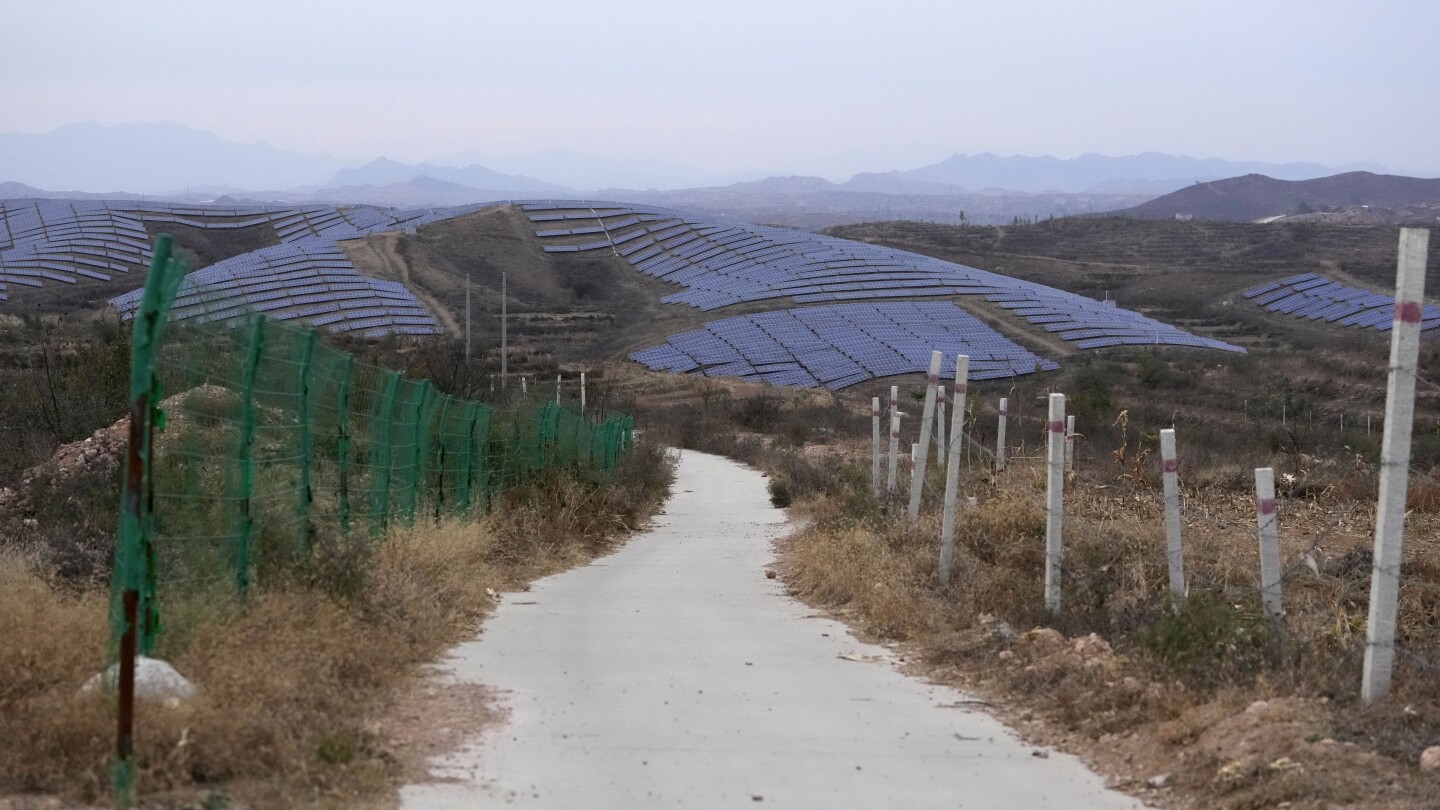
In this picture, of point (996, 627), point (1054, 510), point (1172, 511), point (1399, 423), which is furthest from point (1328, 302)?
point (1399, 423)

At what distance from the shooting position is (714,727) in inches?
271

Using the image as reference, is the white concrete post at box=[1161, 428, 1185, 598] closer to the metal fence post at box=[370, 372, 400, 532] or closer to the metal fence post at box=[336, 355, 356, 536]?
the metal fence post at box=[336, 355, 356, 536]

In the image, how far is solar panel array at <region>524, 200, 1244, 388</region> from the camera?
203ft

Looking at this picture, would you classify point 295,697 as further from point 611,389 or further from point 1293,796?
point 611,389

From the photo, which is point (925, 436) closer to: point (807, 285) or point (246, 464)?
point (246, 464)

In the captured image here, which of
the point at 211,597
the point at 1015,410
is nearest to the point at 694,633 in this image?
the point at 211,597

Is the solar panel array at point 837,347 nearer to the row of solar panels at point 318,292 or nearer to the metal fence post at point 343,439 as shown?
the row of solar panels at point 318,292

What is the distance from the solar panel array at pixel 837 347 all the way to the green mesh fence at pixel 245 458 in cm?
4608

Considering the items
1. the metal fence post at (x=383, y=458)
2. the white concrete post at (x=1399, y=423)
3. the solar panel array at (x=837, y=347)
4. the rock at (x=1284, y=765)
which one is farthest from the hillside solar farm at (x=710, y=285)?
the rock at (x=1284, y=765)

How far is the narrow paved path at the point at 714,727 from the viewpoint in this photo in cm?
579

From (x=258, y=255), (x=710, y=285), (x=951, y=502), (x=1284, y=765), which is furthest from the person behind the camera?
(x=710, y=285)

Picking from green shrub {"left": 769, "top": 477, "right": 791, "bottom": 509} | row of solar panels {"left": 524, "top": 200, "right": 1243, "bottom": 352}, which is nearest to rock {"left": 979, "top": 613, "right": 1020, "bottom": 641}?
green shrub {"left": 769, "top": 477, "right": 791, "bottom": 509}

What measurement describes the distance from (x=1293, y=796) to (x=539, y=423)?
14.2 metres

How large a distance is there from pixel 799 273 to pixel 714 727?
2818 inches
